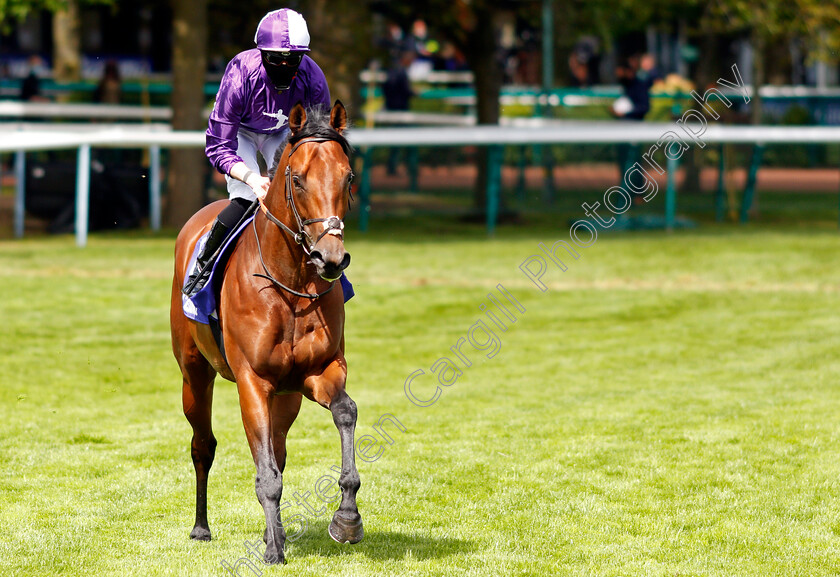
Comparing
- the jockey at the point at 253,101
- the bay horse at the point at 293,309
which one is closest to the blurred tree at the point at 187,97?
the jockey at the point at 253,101

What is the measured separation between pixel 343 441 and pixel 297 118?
135 centimetres

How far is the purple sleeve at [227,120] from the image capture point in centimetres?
553


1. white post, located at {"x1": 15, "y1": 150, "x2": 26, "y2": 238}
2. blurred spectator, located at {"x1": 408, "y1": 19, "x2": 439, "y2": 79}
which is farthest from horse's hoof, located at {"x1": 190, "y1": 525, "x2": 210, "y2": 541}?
blurred spectator, located at {"x1": 408, "y1": 19, "x2": 439, "y2": 79}

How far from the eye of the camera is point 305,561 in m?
5.31

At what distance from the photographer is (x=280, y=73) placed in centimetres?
545

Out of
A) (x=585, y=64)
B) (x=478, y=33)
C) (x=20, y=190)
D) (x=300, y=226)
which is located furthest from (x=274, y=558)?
(x=585, y=64)

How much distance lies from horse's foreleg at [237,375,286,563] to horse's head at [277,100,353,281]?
67 cm

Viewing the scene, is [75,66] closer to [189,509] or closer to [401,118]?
[401,118]

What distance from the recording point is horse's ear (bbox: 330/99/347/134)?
16.3 ft

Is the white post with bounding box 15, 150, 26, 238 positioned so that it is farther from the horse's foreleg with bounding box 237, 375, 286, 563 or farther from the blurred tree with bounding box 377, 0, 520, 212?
the horse's foreleg with bounding box 237, 375, 286, 563

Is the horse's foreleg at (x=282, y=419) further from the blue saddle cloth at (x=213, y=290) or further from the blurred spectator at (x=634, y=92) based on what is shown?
the blurred spectator at (x=634, y=92)

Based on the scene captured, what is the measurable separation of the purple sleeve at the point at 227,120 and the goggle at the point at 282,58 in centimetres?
20

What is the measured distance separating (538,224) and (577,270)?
4.42 m

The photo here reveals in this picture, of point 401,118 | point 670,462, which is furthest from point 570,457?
point 401,118
